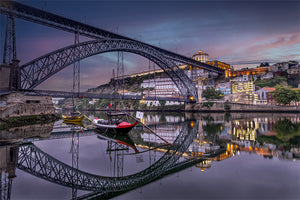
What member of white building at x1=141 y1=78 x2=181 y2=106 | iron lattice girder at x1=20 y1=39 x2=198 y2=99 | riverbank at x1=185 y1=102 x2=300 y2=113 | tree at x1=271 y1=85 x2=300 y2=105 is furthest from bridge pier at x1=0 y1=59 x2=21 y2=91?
white building at x1=141 y1=78 x2=181 y2=106

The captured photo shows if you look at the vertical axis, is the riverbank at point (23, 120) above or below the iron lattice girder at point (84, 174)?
above

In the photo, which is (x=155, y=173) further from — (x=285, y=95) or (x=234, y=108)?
(x=234, y=108)

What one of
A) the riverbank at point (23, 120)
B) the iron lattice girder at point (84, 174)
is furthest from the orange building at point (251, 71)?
the iron lattice girder at point (84, 174)

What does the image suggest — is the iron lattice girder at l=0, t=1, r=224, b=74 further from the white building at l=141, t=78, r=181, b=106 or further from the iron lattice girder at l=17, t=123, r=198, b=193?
the white building at l=141, t=78, r=181, b=106

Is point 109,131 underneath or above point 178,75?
underneath

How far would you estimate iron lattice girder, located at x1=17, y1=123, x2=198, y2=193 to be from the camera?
5.07 m

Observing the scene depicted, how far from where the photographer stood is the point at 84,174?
591 centimetres

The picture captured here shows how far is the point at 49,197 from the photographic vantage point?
4.36 metres

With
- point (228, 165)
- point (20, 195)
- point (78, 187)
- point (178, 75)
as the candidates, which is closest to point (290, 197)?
point (228, 165)

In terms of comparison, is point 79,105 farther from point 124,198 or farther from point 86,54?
point 124,198

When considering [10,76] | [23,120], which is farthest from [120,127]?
[10,76]

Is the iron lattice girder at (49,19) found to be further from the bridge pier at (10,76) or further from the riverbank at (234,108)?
the riverbank at (234,108)

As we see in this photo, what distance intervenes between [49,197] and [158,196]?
2446 millimetres

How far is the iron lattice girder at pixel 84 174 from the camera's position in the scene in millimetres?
5070
